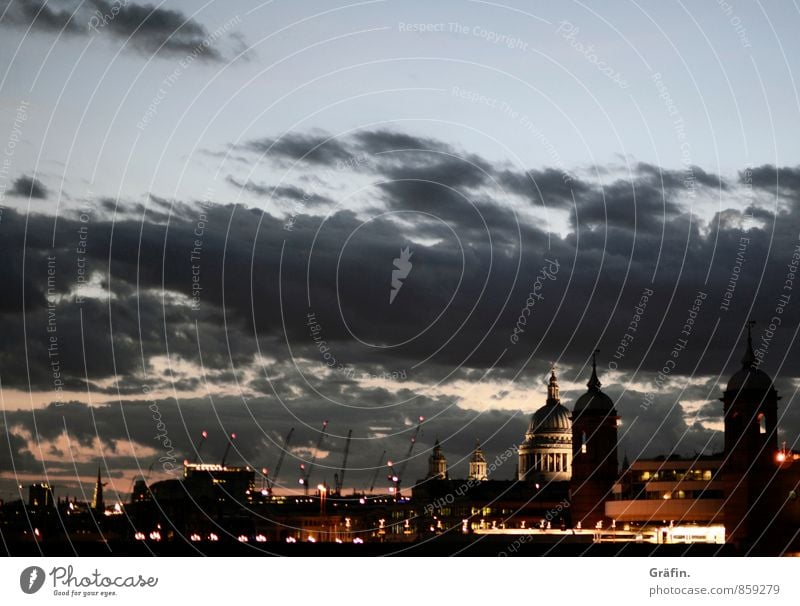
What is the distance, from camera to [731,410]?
199125 mm
